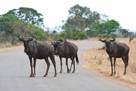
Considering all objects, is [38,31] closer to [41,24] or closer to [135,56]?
[41,24]

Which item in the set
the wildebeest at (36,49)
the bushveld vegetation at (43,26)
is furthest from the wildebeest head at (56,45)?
the bushveld vegetation at (43,26)

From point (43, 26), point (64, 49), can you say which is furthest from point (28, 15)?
point (64, 49)

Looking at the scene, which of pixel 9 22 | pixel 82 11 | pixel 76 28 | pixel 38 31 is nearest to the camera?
pixel 9 22

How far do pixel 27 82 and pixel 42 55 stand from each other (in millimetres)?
2886

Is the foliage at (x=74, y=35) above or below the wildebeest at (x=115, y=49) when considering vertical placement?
below

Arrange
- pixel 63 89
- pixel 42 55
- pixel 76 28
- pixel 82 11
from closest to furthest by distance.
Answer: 1. pixel 63 89
2. pixel 42 55
3. pixel 76 28
4. pixel 82 11

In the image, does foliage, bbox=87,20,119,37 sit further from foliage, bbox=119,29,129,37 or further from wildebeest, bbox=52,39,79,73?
wildebeest, bbox=52,39,79,73

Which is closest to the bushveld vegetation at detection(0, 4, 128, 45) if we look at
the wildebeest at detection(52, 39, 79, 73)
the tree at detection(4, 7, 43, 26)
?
the tree at detection(4, 7, 43, 26)

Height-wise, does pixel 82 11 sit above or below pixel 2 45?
above

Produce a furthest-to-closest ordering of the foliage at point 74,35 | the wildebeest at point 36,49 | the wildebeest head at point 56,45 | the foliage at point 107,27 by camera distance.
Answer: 1. the foliage at point 107,27
2. the foliage at point 74,35
3. the wildebeest head at point 56,45
4. the wildebeest at point 36,49

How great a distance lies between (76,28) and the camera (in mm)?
83188

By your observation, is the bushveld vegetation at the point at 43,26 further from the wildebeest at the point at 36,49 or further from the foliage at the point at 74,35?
the wildebeest at the point at 36,49

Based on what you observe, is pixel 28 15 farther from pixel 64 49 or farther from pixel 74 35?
pixel 64 49

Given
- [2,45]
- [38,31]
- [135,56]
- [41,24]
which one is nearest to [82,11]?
[41,24]
